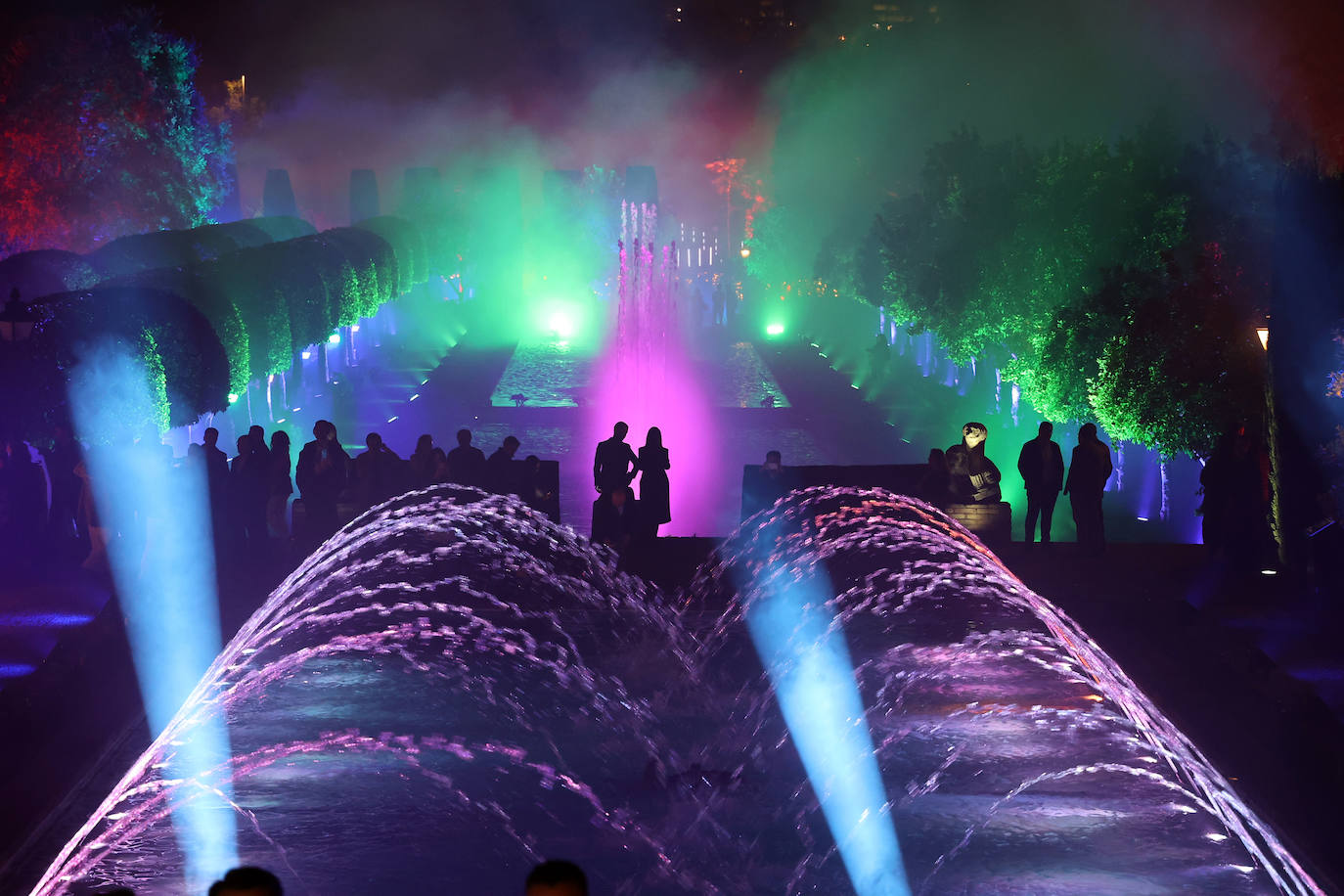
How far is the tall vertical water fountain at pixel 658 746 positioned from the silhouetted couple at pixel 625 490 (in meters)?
0.54

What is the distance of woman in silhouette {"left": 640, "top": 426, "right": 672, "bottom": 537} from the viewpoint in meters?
14.0

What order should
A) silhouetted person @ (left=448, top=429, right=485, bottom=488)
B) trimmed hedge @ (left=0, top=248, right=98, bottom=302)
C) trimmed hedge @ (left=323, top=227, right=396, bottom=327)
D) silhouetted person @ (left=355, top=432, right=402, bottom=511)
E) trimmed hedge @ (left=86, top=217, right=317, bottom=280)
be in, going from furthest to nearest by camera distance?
trimmed hedge @ (left=323, top=227, right=396, bottom=327), trimmed hedge @ (left=86, top=217, right=317, bottom=280), trimmed hedge @ (left=0, top=248, right=98, bottom=302), silhouetted person @ (left=448, top=429, right=485, bottom=488), silhouetted person @ (left=355, top=432, right=402, bottom=511)

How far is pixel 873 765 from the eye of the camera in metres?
8.51

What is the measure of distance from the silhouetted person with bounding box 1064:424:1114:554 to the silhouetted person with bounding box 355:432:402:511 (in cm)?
654

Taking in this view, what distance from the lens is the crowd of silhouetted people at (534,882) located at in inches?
117

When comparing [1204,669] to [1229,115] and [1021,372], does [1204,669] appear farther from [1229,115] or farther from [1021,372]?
[1229,115]

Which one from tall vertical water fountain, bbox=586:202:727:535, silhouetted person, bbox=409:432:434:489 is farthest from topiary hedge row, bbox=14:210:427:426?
tall vertical water fountain, bbox=586:202:727:535

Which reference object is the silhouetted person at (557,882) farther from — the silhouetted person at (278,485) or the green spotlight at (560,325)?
the green spotlight at (560,325)

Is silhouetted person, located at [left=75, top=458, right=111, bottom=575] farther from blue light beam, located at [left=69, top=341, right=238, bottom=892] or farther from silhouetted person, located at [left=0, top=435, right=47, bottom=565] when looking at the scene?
silhouetted person, located at [left=0, top=435, right=47, bottom=565]

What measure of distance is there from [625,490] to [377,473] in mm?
2581

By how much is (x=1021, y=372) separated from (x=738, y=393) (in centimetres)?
983

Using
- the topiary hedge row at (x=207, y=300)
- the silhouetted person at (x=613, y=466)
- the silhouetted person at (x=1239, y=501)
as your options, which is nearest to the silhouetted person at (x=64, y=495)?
the topiary hedge row at (x=207, y=300)

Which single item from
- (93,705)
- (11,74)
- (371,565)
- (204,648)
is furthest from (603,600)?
(11,74)

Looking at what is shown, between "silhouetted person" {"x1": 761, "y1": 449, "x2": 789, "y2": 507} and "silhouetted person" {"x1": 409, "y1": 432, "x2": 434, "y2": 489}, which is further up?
"silhouetted person" {"x1": 409, "y1": 432, "x2": 434, "y2": 489}
